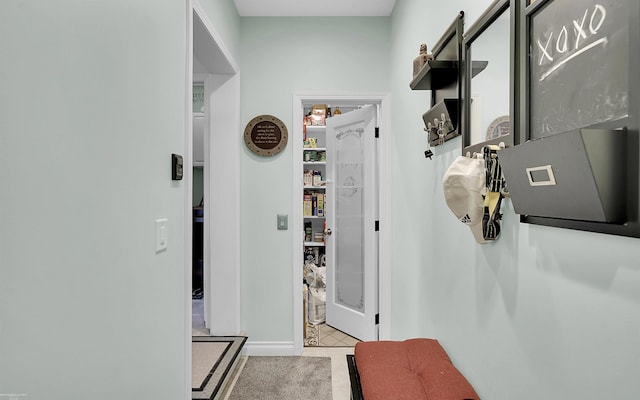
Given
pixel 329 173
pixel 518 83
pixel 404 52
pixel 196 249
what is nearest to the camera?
pixel 518 83

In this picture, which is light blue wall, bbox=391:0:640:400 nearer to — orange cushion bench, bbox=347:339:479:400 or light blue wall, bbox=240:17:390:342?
orange cushion bench, bbox=347:339:479:400

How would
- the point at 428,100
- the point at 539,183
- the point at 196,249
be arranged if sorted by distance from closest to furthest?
the point at 539,183 < the point at 428,100 < the point at 196,249

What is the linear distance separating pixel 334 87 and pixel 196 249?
2.70 meters

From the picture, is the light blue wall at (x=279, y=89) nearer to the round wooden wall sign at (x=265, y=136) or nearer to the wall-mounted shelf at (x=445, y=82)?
the round wooden wall sign at (x=265, y=136)

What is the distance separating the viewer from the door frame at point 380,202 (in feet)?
8.75

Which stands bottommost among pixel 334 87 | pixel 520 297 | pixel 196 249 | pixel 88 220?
pixel 196 249

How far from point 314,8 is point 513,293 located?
240cm

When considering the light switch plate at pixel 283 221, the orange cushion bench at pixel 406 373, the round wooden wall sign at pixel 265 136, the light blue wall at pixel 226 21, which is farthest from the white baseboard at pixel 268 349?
the light blue wall at pixel 226 21

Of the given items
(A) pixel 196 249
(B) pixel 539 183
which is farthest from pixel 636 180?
(A) pixel 196 249

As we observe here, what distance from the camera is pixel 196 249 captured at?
4273 mm

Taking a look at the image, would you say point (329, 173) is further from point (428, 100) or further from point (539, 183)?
point (539, 183)

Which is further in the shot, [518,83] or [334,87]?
[334,87]

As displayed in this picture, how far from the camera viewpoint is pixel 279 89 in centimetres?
271

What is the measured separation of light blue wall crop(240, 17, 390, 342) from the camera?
271 centimetres
